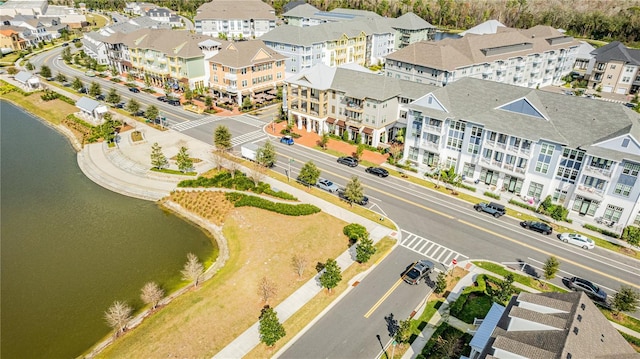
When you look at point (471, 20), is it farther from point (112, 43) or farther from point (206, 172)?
point (206, 172)

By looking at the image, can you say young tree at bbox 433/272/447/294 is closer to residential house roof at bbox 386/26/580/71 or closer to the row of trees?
the row of trees

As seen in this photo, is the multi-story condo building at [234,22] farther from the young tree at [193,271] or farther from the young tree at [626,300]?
the young tree at [626,300]

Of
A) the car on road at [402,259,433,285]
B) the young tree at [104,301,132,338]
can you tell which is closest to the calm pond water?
the young tree at [104,301,132,338]

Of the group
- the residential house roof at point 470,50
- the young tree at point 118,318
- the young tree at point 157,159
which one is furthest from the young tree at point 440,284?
the residential house roof at point 470,50

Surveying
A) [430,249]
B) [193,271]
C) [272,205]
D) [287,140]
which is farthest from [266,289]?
[287,140]

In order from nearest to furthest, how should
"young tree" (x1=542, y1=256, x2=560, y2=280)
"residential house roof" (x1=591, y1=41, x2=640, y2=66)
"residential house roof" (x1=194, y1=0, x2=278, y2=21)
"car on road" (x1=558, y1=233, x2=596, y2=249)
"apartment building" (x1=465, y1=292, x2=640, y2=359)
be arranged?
"apartment building" (x1=465, y1=292, x2=640, y2=359)
"young tree" (x1=542, y1=256, x2=560, y2=280)
"car on road" (x1=558, y1=233, x2=596, y2=249)
"residential house roof" (x1=591, y1=41, x2=640, y2=66)
"residential house roof" (x1=194, y1=0, x2=278, y2=21)

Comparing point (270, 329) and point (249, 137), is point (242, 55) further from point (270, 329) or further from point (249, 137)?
point (270, 329)
